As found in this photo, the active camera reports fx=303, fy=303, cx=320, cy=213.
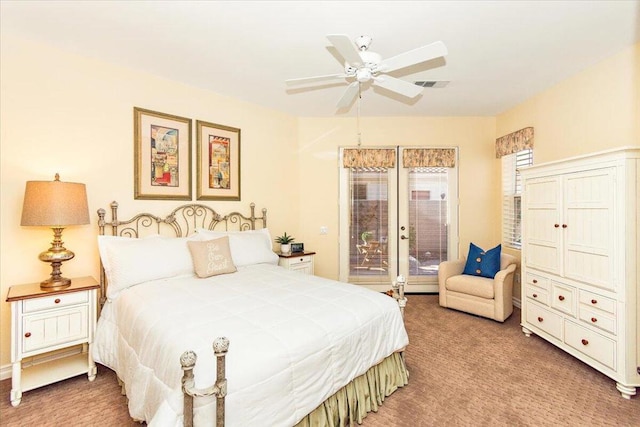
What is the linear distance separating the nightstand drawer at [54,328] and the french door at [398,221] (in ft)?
10.9

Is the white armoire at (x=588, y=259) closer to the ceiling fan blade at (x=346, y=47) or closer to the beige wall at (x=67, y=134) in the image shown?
the ceiling fan blade at (x=346, y=47)

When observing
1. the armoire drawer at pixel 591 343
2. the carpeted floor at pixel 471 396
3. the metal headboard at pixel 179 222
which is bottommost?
the carpeted floor at pixel 471 396

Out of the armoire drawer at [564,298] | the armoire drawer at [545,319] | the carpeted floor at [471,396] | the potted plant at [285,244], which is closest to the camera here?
the carpeted floor at [471,396]

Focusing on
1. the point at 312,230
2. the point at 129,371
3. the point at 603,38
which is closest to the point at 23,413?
the point at 129,371

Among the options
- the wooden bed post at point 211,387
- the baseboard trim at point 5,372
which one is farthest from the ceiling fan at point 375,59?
the baseboard trim at point 5,372

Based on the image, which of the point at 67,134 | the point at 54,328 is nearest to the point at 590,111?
the point at 67,134

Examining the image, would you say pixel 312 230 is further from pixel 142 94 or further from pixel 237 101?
pixel 142 94

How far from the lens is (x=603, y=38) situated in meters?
2.57

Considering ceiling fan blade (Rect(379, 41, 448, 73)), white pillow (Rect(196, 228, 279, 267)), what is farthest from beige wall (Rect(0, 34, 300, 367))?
ceiling fan blade (Rect(379, 41, 448, 73))

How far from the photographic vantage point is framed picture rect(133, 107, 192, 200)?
10.4ft

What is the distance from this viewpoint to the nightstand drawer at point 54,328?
7.19 ft

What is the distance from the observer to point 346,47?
1874 millimetres

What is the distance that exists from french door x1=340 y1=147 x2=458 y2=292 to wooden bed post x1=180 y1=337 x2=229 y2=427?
3667mm

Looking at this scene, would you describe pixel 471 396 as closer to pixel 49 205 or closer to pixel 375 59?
pixel 375 59
